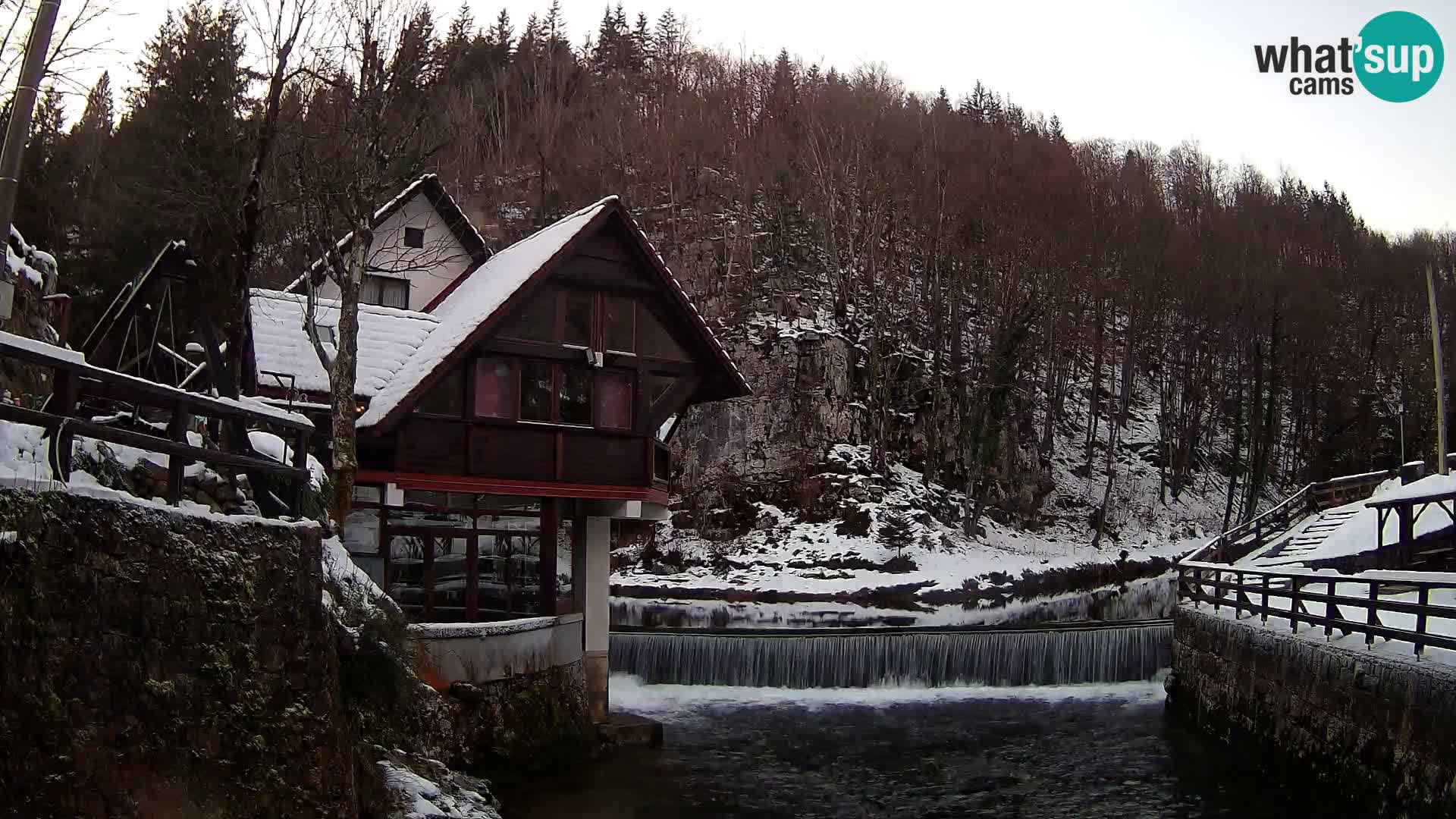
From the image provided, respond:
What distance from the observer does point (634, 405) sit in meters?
22.3

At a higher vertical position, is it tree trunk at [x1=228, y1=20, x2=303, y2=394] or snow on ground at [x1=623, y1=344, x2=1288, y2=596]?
tree trunk at [x1=228, y1=20, x2=303, y2=394]

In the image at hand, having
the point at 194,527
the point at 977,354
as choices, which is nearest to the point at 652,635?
the point at 194,527

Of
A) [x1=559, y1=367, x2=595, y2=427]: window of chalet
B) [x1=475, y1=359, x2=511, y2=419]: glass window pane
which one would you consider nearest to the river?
[x1=559, y1=367, x2=595, y2=427]: window of chalet

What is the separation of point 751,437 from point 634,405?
24964 mm

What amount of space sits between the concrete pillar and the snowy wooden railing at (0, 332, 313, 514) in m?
11.8

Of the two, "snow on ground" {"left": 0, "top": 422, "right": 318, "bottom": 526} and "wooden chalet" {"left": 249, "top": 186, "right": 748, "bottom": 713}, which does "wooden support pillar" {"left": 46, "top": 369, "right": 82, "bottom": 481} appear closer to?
"snow on ground" {"left": 0, "top": 422, "right": 318, "bottom": 526}

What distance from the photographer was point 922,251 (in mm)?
54500

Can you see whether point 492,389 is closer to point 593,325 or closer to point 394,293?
point 593,325

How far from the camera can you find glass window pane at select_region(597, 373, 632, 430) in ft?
71.9

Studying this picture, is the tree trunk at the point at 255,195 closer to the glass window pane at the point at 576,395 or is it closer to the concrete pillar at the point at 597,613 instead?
the glass window pane at the point at 576,395

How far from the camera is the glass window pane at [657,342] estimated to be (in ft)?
74.0

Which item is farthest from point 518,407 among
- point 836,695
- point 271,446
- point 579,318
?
point 836,695

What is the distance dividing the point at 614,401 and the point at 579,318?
1707mm

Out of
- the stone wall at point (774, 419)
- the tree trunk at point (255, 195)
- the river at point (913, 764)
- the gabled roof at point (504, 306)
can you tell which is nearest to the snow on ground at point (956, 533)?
the stone wall at point (774, 419)
